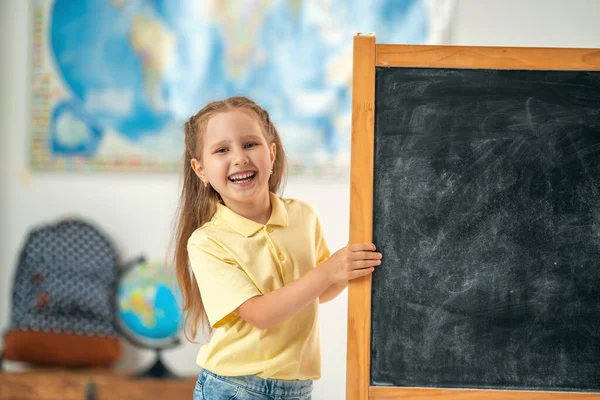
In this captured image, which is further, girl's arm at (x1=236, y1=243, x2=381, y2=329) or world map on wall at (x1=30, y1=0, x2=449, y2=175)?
world map on wall at (x1=30, y1=0, x2=449, y2=175)

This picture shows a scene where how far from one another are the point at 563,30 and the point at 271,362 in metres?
2.01

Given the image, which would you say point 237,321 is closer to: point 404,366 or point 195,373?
point 404,366

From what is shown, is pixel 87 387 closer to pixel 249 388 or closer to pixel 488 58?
pixel 249 388

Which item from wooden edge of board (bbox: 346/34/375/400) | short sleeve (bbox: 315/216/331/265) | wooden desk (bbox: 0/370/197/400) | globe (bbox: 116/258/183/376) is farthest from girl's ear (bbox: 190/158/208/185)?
wooden desk (bbox: 0/370/197/400)

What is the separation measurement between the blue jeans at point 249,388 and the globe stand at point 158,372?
138 cm

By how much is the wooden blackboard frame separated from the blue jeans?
0.73ft

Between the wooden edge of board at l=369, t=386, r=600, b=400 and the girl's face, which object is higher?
the girl's face

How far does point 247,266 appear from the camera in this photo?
5.22 feet

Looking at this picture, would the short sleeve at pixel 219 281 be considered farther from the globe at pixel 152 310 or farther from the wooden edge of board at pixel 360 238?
the globe at pixel 152 310

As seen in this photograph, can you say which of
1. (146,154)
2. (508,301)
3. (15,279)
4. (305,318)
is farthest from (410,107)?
(15,279)

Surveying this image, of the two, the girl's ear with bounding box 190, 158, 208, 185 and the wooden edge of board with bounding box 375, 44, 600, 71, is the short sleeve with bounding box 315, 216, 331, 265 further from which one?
the wooden edge of board with bounding box 375, 44, 600, 71

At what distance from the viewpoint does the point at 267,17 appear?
10.5ft

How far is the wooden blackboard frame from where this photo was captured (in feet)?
4.68

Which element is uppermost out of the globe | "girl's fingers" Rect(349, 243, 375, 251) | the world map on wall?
the world map on wall
